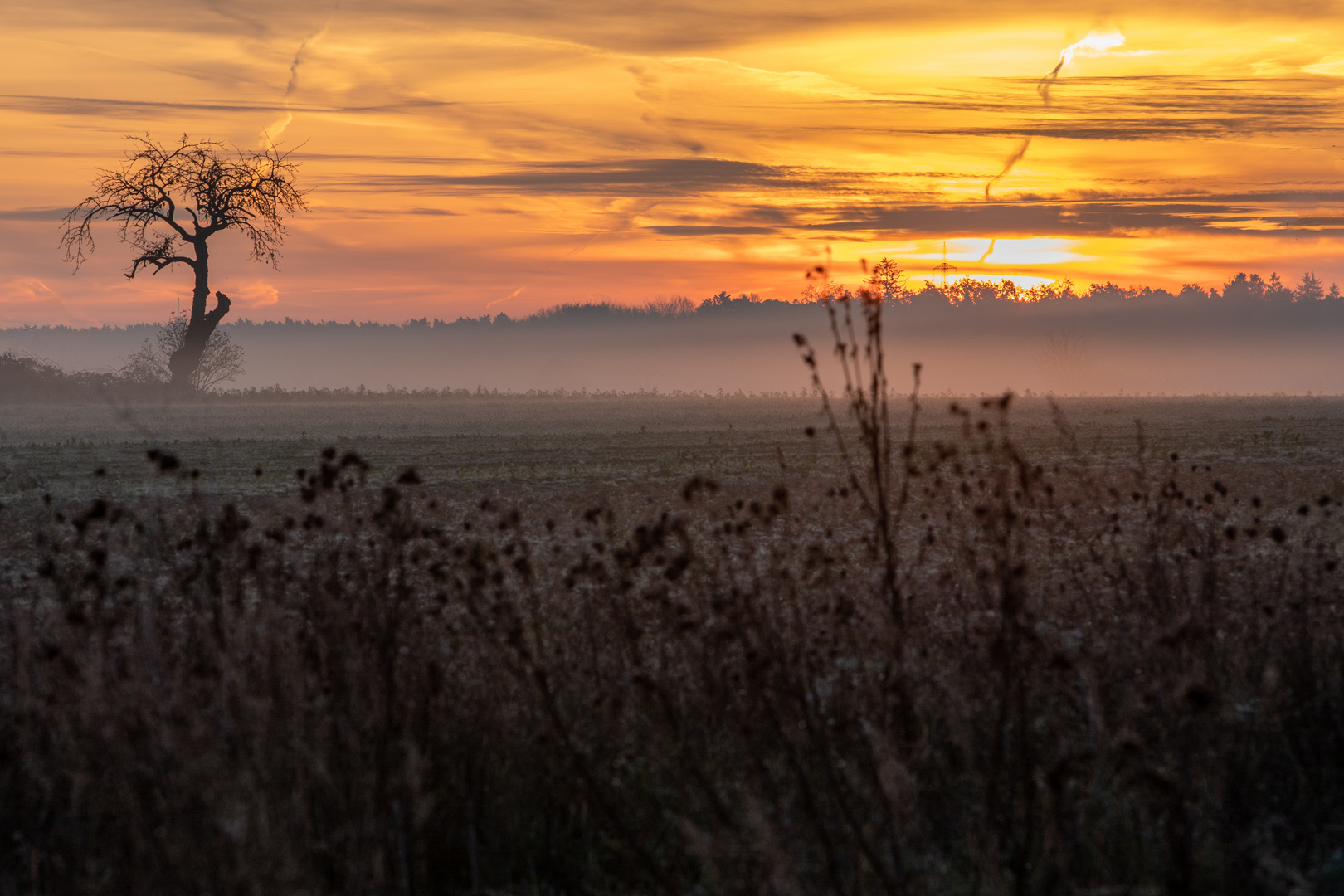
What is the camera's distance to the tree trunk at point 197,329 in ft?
181

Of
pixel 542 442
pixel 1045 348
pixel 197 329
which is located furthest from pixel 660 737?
pixel 1045 348

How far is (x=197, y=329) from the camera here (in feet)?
185

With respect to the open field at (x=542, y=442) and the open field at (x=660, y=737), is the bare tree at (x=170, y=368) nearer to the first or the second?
the open field at (x=542, y=442)

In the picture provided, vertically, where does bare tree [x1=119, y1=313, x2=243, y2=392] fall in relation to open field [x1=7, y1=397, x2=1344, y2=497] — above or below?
above

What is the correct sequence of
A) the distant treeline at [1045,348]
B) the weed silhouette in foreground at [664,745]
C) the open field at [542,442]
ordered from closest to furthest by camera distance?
the weed silhouette in foreground at [664,745], the open field at [542,442], the distant treeline at [1045,348]

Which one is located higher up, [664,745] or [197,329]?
[197,329]

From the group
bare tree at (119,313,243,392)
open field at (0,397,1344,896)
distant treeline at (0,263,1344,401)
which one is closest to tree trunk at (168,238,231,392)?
bare tree at (119,313,243,392)

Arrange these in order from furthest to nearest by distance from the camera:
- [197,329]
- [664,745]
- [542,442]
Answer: [197,329]
[542,442]
[664,745]

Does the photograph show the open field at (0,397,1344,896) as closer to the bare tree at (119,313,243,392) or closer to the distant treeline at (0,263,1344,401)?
the bare tree at (119,313,243,392)

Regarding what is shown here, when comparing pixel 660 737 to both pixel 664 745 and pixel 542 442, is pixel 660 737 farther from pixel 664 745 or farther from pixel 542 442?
pixel 542 442

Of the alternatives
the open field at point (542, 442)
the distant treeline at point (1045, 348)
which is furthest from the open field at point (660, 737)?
the distant treeline at point (1045, 348)

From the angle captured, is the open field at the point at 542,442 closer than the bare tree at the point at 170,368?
Yes

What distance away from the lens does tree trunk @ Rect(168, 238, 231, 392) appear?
181ft

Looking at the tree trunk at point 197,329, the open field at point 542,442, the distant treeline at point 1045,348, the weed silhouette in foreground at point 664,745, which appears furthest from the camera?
the distant treeline at point 1045,348
